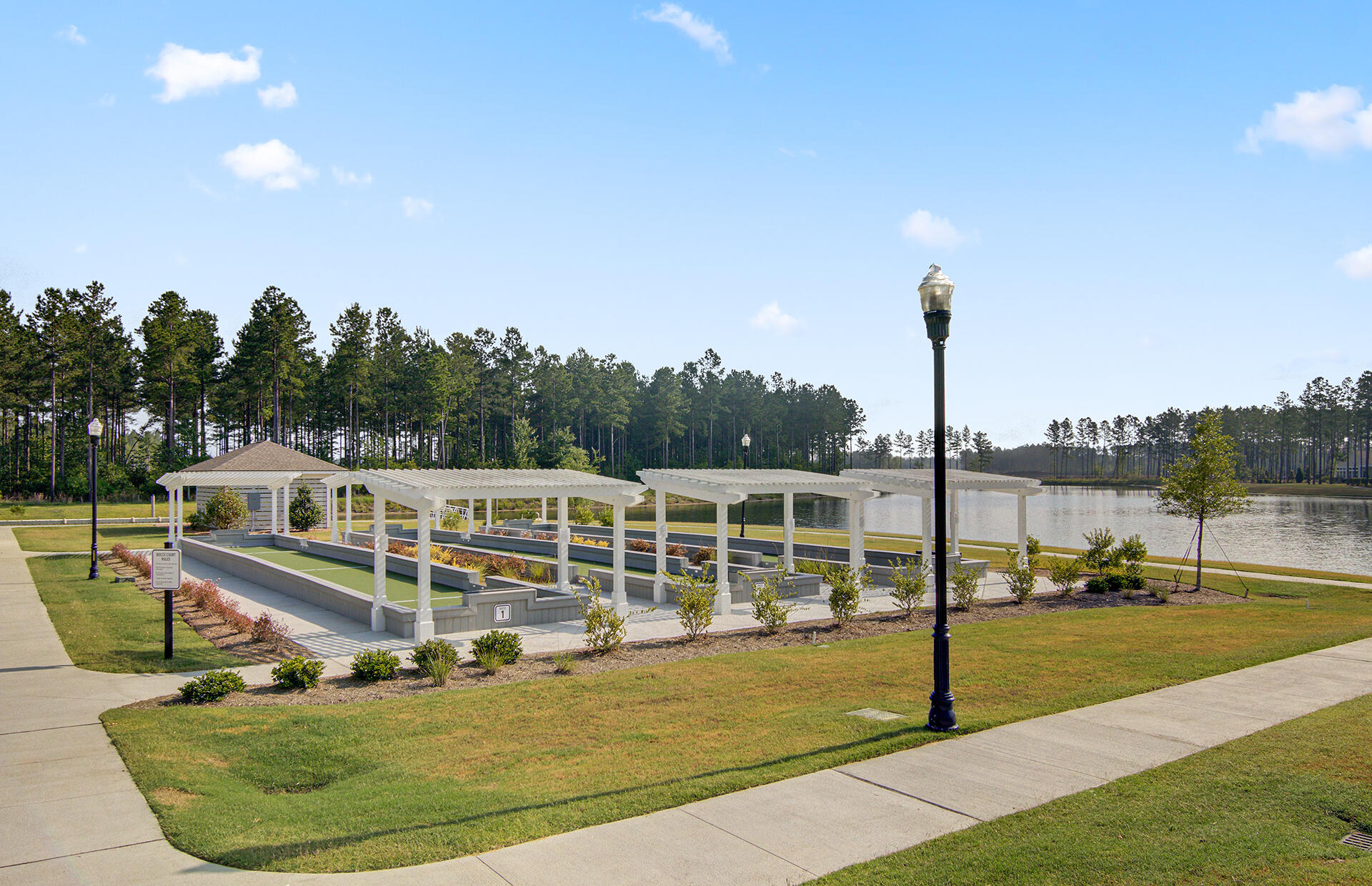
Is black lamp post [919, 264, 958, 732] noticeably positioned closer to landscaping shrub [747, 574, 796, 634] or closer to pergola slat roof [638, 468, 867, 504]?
landscaping shrub [747, 574, 796, 634]

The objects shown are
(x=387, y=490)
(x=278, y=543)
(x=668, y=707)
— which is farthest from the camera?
(x=278, y=543)

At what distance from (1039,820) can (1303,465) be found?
176426 mm

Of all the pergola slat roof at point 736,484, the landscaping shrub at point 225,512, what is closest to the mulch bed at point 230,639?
the pergola slat roof at point 736,484

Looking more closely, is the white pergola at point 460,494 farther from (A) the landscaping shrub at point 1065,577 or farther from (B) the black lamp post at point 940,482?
(A) the landscaping shrub at point 1065,577

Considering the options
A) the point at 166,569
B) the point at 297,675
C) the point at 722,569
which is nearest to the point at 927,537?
the point at 722,569

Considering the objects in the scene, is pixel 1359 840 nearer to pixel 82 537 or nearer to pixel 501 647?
pixel 501 647

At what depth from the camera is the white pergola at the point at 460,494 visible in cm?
1423

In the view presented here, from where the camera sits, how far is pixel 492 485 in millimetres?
15547

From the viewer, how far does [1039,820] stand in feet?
18.6

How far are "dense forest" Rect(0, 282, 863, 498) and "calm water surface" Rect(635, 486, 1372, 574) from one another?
20.9m

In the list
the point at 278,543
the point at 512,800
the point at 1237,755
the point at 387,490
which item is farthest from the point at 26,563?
the point at 1237,755

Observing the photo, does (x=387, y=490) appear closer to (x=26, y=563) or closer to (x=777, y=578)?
(x=777, y=578)

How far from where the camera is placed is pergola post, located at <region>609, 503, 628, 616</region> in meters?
17.5

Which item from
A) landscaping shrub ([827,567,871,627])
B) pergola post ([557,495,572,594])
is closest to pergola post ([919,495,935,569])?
landscaping shrub ([827,567,871,627])
